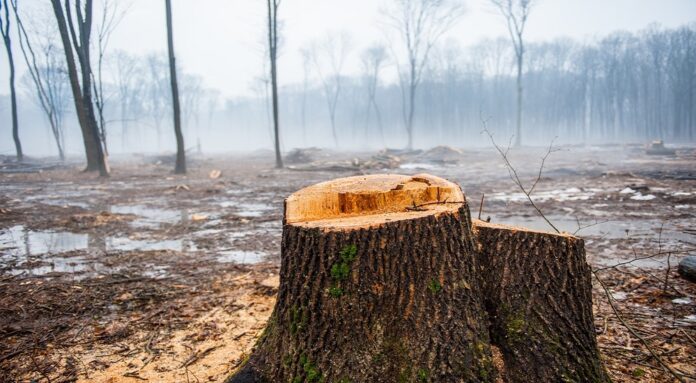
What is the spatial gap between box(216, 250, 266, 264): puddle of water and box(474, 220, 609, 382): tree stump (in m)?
3.36

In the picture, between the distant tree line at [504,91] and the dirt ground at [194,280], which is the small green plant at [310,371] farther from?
the distant tree line at [504,91]

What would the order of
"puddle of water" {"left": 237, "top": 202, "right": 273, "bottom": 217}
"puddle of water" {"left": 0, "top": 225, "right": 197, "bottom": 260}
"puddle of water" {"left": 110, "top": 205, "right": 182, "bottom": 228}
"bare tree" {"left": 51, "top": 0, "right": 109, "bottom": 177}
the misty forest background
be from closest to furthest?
"puddle of water" {"left": 0, "top": 225, "right": 197, "bottom": 260}
"puddle of water" {"left": 110, "top": 205, "right": 182, "bottom": 228}
"puddle of water" {"left": 237, "top": 202, "right": 273, "bottom": 217}
"bare tree" {"left": 51, "top": 0, "right": 109, "bottom": 177}
the misty forest background

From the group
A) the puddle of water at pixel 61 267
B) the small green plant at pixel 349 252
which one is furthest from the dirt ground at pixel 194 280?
the small green plant at pixel 349 252

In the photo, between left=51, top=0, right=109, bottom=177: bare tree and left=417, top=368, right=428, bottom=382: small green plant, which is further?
left=51, top=0, right=109, bottom=177: bare tree

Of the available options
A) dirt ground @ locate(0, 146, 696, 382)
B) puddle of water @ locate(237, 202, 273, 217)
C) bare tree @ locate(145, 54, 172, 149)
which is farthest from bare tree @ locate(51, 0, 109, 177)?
bare tree @ locate(145, 54, 172, 149)

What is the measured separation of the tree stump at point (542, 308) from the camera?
195 centimetres

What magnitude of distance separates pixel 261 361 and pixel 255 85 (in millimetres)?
55094

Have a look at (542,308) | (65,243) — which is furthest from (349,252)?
(65,243)

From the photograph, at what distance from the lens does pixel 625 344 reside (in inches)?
98.8

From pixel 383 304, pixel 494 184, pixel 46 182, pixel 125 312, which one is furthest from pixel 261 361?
pixel 46 182

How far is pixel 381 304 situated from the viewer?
1.78 metres

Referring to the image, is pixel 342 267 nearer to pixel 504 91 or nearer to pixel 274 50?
pixel 274 50

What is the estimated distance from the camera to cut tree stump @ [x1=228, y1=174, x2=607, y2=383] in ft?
5.76

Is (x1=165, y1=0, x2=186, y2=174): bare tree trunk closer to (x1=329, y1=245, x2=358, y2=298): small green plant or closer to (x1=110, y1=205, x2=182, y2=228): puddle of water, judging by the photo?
(x1=110, y1=205, x2=182, y2=228): puddle of water
